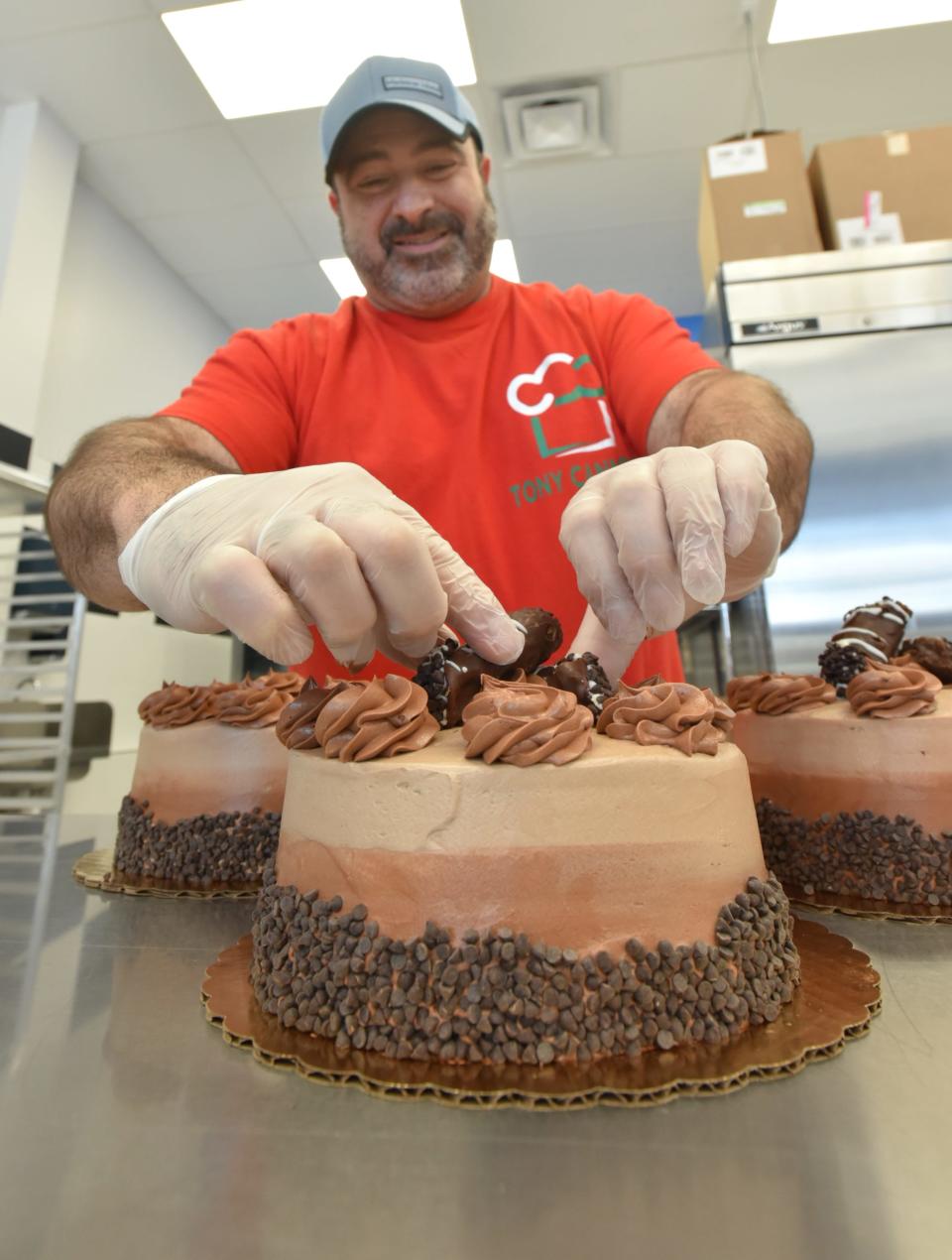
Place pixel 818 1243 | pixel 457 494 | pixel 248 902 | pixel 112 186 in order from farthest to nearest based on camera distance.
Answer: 1. pixel 112 186
2. pixel 457 494
3. pixel 248 902
4. pixel 818 1243

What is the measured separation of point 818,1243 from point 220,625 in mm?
958

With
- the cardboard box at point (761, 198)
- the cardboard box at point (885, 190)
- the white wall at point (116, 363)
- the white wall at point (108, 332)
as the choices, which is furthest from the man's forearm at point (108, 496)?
the cardboard box at point (885, 190)

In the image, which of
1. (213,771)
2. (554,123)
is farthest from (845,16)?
(213,771)

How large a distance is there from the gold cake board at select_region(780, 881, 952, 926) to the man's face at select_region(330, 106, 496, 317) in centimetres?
179

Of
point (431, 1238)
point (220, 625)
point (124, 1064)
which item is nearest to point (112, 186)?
point (220, 625)

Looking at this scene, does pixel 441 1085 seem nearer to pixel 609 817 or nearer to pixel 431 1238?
pixel 431 1238

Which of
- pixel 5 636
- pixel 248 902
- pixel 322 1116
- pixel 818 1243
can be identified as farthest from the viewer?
pixel 5 636

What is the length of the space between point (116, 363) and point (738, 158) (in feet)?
12.1

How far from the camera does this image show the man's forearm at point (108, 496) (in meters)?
1.47

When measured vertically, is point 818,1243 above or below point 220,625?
below

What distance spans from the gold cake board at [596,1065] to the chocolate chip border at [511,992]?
0.02 m

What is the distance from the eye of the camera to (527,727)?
916 mm

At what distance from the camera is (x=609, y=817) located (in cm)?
91

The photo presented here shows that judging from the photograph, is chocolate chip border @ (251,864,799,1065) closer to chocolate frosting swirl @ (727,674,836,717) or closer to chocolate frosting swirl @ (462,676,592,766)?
chocolate frosting swirl @ (462,676,592,766)
